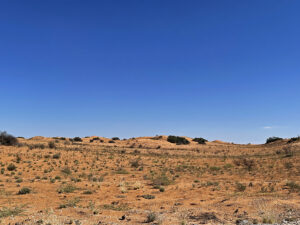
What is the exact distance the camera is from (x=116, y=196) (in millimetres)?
13758

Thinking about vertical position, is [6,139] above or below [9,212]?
above

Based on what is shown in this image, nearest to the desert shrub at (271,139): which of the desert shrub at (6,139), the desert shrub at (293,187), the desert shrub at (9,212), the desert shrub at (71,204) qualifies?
the desert shrub at (293,187)

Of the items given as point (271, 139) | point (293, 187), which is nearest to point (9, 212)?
point (293, 187)

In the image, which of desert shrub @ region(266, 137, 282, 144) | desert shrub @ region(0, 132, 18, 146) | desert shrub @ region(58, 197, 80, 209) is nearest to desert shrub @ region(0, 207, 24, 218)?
desert shrub @ region(58, 197, 80, 209)

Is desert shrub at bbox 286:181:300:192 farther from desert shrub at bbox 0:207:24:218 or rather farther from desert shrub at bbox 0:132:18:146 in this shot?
desert shrub at bbox 0:132:18:146

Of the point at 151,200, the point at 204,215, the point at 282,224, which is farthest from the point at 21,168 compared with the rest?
the point at 282,224

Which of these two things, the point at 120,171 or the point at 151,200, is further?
the point at 120,171

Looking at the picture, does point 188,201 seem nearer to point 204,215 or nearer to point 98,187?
point 204,215

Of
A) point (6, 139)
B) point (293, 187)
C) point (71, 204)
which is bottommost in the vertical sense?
point (71, 204)

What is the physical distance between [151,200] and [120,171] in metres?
12.0

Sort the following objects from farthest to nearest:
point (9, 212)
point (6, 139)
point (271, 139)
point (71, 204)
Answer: point (271, 139) → point (6, 139) → point (71, 204) → point (9, 212)

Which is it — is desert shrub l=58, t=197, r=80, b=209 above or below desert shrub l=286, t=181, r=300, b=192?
below

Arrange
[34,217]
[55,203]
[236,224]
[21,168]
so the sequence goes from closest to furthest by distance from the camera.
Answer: [236,224], [34,217], [55,203], [21,168]

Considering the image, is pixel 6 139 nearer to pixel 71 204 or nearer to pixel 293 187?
pixel 71 204
